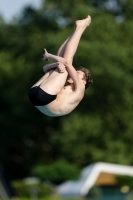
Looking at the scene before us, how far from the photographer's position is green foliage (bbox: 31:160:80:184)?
126 ft

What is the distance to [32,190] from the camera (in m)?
36.4

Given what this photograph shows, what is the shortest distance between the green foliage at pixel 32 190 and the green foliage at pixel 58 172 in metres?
1.90

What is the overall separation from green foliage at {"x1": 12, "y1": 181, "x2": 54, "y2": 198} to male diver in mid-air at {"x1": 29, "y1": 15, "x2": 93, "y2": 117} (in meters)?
25.9

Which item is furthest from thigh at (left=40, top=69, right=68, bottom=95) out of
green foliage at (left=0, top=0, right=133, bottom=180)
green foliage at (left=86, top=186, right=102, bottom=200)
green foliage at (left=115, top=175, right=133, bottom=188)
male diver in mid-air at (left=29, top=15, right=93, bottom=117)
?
green foliage at (left=86, top=186, right=102, bottom=200)

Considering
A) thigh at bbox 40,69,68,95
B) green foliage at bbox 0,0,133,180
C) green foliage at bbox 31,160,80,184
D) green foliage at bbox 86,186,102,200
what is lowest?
thigh at bbox 40,69,68,95

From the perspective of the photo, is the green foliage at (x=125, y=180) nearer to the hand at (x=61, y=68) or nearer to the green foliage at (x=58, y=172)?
the green foliage at (x=58, y=172)

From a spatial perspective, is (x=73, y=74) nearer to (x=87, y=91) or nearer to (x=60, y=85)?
(x=60, y=85)

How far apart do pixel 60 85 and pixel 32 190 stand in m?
27.2

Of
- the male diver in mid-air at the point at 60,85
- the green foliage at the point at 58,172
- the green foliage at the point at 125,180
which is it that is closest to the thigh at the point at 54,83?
the male diver in mid-air at the point at 60,85

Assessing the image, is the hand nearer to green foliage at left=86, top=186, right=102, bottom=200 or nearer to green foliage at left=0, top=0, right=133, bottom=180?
green foliage at left=0, top=0, right=133, bottom=180

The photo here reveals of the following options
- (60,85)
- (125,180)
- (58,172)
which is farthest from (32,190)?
(60,85)

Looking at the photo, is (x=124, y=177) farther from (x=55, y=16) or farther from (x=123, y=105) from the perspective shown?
(x=55, y=16)

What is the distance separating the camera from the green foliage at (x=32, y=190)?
35719mm

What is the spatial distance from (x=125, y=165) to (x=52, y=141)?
4843 millimetres
